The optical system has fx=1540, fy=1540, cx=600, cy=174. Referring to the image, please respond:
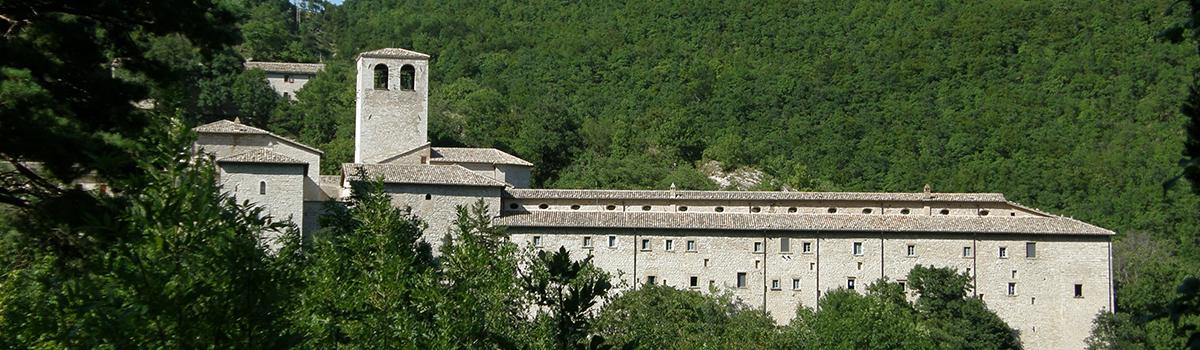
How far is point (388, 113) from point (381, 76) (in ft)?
5.37

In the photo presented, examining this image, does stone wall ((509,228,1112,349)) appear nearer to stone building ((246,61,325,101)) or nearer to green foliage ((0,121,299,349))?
green foliage ((0,121,299,349))

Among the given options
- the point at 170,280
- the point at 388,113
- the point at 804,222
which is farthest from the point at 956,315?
the point at 170,280

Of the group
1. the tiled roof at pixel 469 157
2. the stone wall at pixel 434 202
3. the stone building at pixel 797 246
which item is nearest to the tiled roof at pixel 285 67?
the tiled roof at pixel 469 157

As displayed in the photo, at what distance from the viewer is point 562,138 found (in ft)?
194

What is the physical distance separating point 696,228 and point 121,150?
1095 inches

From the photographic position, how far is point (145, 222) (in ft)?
30.9

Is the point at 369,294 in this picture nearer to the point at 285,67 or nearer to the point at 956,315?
the point at 956,315

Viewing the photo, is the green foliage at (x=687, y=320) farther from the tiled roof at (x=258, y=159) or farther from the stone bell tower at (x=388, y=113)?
the stone bell tower at (x=388, y=113)

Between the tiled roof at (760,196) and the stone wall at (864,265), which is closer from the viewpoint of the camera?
the stone wall at (864,265)

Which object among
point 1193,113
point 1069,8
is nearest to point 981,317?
point 1193,113

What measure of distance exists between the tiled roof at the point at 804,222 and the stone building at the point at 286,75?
98.5ft

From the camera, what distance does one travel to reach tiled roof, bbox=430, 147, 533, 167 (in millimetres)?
43969

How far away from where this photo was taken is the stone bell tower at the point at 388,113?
4644 cm

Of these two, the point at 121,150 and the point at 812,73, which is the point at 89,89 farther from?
the point at 812,73
